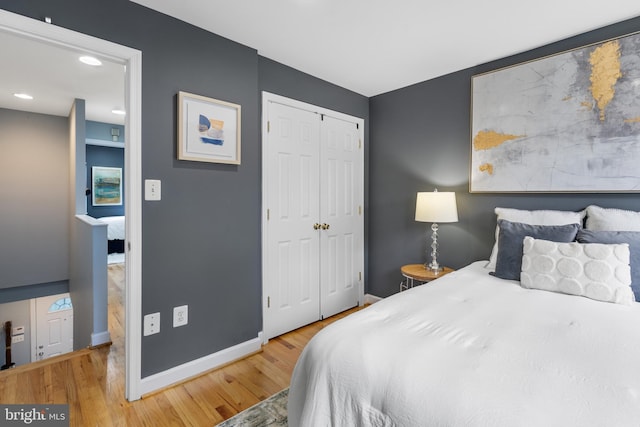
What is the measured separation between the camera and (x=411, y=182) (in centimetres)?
315

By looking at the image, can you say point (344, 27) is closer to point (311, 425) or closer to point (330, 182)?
point (330, 182)

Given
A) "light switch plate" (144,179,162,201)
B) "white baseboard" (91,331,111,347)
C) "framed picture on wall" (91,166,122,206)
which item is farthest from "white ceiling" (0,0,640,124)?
"framed picture on wall" (91,166,122,206)

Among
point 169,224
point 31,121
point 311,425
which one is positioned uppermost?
point 31,121

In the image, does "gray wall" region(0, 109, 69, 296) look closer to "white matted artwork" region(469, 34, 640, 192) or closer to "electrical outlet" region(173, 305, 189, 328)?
"electrical outlet" region(173, 305, 189, 328)

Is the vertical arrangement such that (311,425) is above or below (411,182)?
below

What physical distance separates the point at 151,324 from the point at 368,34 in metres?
2.48

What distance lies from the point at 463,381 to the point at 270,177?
2.09 metres

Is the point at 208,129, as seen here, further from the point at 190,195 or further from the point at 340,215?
the point at 340,215

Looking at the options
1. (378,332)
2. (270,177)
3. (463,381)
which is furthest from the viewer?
(270,177)

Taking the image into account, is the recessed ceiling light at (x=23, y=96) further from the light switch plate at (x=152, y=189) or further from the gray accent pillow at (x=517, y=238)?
the gray accent pillow at (x=517, y=238)

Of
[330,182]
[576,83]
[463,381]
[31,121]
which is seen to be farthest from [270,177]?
[31,121]

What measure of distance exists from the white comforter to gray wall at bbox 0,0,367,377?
1.20 meters

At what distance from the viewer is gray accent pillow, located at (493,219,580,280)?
6.08 ft

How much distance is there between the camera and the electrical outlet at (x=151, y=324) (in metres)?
1.91
